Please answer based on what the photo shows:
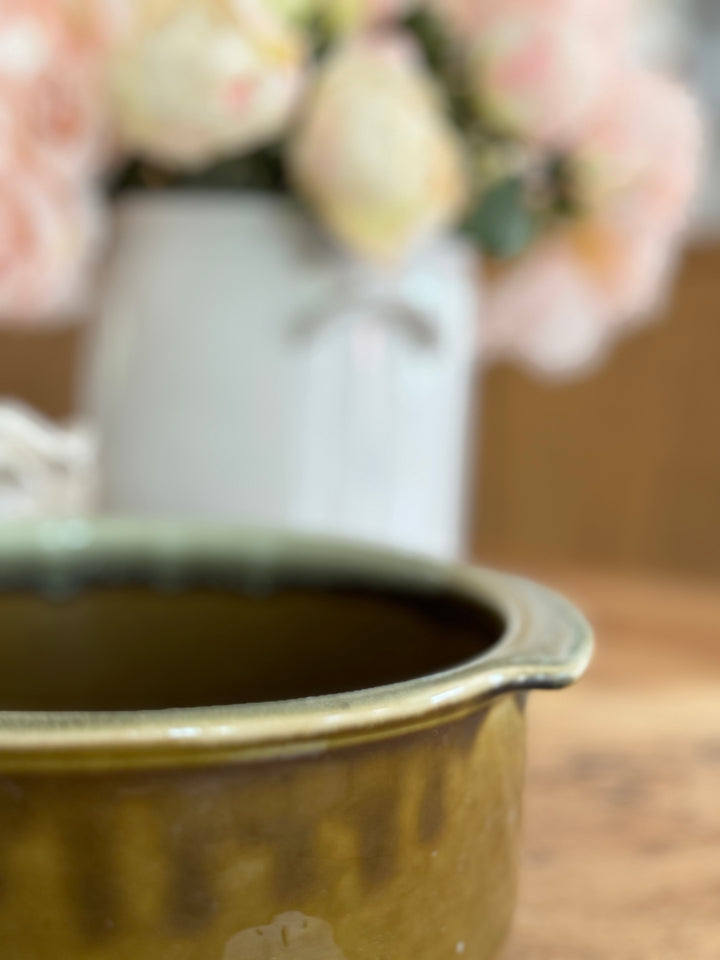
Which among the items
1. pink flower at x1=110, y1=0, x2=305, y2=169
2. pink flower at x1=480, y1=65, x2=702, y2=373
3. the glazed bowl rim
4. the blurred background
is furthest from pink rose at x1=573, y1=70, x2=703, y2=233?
the blurred background

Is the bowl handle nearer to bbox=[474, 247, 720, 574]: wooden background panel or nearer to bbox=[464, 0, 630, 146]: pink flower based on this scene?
bbox=[464, 0, 630, 146]: pink flower

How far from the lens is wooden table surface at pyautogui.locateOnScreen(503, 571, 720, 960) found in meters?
0.24

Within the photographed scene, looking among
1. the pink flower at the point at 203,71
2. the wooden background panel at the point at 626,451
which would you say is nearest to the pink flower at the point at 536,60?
the pink flower at the point at 203,71

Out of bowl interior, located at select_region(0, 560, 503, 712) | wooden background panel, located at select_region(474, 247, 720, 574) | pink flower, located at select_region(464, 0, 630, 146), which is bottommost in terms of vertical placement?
wooden background panel, located at select_region(474, 247, 720, 574)

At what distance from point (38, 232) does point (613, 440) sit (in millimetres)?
1116

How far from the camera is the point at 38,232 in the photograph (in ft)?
1.61

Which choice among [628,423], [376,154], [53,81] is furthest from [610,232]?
[628,423]

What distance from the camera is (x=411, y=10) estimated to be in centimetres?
55

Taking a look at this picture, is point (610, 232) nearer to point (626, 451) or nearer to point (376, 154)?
point (376, 154)

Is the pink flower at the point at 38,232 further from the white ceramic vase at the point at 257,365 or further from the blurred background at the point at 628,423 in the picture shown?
the blurred background at the point at 628,423

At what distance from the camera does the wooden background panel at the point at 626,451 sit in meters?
1.39

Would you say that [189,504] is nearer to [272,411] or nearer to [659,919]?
[272,411]

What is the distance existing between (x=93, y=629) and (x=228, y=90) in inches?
10.4

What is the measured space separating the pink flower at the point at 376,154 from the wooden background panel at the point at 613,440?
2.60ft
